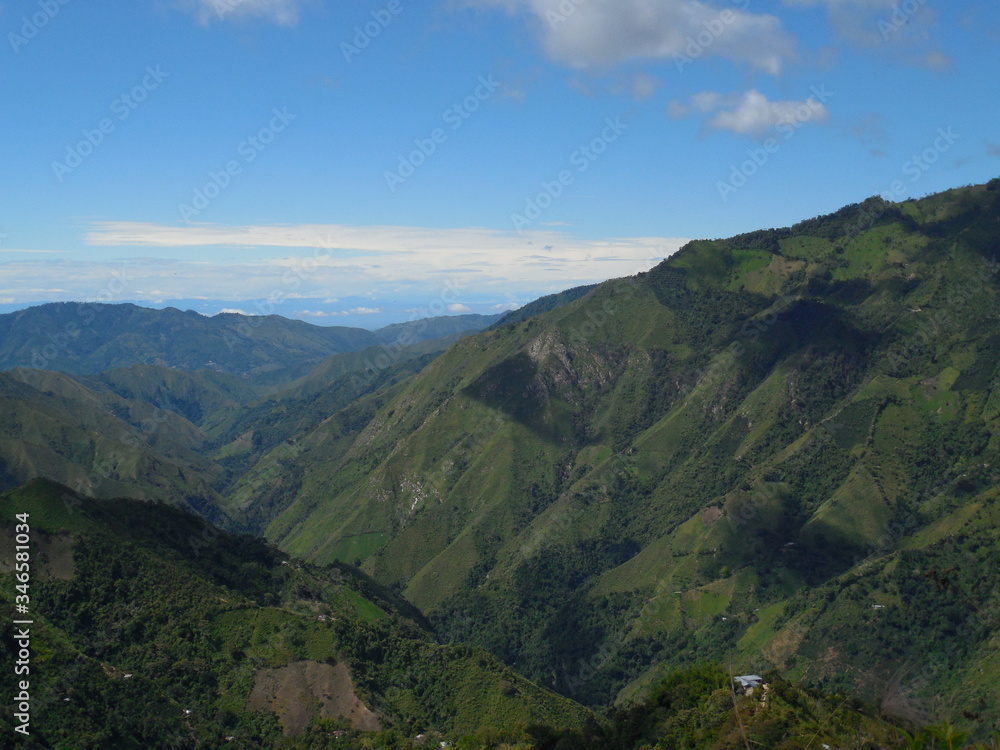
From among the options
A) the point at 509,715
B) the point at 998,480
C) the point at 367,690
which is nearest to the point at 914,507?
the point at 998,480

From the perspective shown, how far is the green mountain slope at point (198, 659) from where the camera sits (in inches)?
3332

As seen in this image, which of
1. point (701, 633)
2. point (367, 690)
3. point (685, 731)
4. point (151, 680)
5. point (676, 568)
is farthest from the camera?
point (676, 568)

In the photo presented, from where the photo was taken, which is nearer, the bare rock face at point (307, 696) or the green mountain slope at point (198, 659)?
the green mountain slope at point (198, 659)

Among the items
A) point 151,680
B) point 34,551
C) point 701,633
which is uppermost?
point 34,551

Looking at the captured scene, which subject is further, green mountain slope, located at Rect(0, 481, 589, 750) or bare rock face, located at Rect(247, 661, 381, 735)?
bare rock face, located at Rect(247, 661, 381, 735)

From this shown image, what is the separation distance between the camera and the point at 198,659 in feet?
330

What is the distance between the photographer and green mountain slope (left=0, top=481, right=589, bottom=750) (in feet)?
278

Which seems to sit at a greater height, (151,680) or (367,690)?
(151,680)

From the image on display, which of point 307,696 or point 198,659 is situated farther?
point 198,659

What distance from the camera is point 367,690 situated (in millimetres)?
103688

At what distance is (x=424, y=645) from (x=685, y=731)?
66.1 m

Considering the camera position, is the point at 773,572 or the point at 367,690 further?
the point at 773,572

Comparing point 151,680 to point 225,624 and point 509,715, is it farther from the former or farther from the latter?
point 509,715

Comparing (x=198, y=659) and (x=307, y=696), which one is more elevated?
(x=198, y=659)
